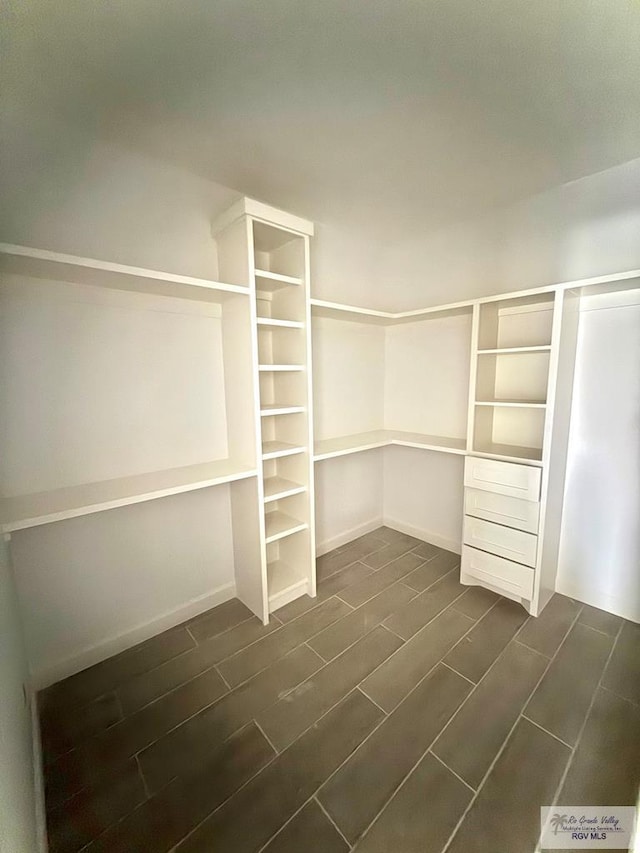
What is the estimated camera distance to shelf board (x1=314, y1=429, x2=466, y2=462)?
239 cm

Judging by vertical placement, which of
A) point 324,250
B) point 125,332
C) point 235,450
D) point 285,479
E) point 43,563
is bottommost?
point 43,563

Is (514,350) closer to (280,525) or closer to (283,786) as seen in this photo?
(280,525)

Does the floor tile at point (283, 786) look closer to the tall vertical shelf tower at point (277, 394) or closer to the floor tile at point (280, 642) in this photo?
the floor tile at point (280, 642)

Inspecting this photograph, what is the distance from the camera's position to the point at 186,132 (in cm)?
156

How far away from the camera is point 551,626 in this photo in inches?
80.4

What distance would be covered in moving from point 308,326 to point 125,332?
980mm

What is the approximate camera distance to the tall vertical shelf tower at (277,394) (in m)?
1.88

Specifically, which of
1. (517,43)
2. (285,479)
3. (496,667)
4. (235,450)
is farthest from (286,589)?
(517,43)

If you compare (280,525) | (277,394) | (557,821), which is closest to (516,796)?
(557,821)

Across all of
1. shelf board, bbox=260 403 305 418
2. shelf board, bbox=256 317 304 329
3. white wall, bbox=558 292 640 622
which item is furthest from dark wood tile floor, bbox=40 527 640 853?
shelf board, bbox=256 317 304 329

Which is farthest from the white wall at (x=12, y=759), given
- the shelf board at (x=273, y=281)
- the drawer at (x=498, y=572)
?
the drawer at (x=498, y=572)

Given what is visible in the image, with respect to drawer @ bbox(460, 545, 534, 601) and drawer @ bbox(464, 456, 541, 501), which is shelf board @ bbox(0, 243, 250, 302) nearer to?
drawer @ bbox(464, 456, 541, 501)

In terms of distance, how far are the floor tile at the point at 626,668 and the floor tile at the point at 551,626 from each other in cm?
22

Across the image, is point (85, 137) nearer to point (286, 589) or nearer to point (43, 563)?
point (43, 563)
